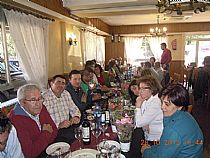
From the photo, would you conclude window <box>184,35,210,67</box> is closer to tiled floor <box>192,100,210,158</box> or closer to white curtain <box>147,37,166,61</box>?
white curtain <box>147,37,166,61</box>

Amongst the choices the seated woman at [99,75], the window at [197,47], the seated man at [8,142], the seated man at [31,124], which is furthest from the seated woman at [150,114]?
the window at [197,47]

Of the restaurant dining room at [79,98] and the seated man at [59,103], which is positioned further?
the seated man at [59,103]

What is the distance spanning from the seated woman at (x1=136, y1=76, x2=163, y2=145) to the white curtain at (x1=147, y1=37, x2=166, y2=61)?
6991mm

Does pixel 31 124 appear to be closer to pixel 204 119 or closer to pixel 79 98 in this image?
pixel 79 98

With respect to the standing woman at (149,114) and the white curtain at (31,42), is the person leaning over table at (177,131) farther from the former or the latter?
the white curtain at (31,42)

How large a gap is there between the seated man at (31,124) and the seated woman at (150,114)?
2.73 ft

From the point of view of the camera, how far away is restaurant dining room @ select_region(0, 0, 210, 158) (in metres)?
1.33

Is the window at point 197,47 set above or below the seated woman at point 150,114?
above

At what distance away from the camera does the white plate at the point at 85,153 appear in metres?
1.31

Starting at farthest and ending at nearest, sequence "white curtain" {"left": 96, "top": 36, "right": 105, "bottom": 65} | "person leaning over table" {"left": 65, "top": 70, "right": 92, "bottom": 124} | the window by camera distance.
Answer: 1. the window
2. "white curtain" {"left": 96, "top": 36, "right": 105, "bottom": 65}
3. "person leaning over table" {"left": 65, "top": 70, "right": 92, "bottom": 124}

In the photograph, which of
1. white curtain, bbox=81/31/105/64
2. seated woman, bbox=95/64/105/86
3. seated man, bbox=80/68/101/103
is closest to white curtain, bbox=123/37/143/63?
white curtain, bbox=81/31/105/64

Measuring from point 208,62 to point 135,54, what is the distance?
4426 mm

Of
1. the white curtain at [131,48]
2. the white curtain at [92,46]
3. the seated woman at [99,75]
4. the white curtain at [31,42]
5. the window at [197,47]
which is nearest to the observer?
the white curtain at [31,42]

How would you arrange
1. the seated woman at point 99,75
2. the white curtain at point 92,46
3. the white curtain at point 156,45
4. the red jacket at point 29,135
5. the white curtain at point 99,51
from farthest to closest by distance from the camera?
the white curtain at point 156,45 < the white curtain at point 99,51 < the white curtain at point 92,46 < the seated woman at point 99,75 < the red jacket at point 29,135
